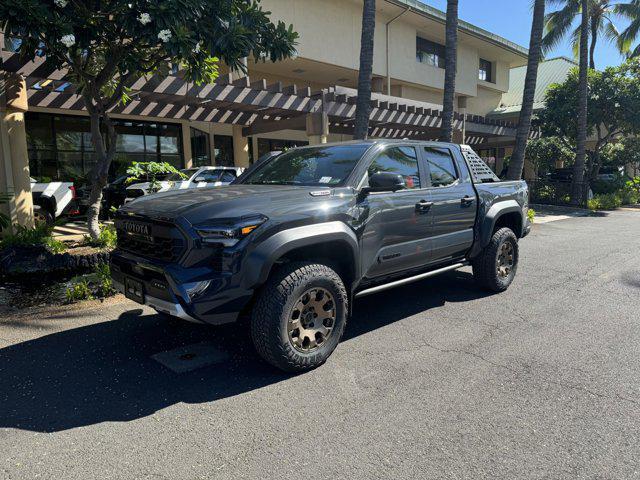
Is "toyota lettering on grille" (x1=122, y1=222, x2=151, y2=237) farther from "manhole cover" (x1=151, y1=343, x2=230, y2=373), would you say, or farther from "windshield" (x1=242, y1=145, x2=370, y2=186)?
"windshield" (x1=242, y1=145, x2=370, y2=186)

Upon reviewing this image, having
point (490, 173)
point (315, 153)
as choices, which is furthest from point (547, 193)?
point (315, 153)

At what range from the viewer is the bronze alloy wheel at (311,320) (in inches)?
147

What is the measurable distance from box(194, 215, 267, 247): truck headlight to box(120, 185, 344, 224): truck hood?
0.16 feet

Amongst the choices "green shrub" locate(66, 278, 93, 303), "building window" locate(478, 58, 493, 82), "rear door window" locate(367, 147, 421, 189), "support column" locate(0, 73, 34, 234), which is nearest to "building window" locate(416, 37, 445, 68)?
"building window" locate(478, 58, 493, 82)

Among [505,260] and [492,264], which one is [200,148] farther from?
[492,264]

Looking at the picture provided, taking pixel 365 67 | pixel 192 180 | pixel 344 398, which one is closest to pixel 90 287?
pixel 344 398

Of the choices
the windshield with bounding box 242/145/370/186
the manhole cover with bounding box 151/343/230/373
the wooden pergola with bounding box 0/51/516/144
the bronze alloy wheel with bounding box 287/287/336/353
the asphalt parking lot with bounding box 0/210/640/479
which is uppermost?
the wooden pergola with bounding box 0/51/516/144

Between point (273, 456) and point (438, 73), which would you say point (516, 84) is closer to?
point (438, 73)

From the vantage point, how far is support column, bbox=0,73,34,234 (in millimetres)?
9078

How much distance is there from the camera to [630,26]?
28438 millimetres

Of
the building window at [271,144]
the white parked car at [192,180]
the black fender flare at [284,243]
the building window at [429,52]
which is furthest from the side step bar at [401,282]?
the building window at [429,52]

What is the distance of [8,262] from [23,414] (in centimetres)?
407

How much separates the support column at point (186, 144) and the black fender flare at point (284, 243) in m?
15.7

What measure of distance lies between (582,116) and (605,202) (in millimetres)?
3926
